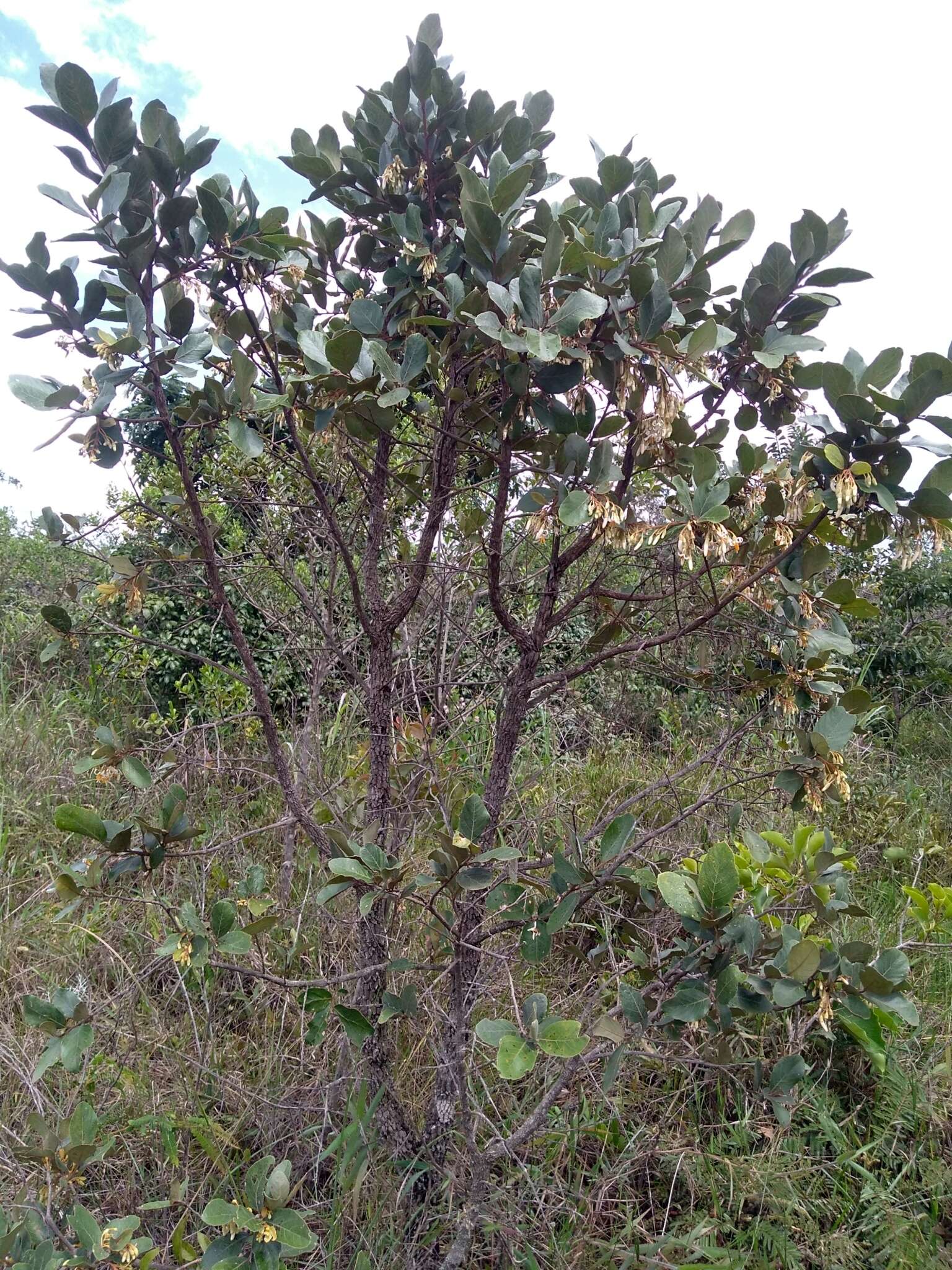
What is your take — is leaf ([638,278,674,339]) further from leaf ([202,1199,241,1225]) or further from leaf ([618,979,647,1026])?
leaf ([202,1199,241,1225])

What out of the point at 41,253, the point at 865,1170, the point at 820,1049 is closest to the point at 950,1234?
the point at 865,1170

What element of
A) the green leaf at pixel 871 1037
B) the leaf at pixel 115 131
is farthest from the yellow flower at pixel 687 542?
the green leaf at pixel 871 1037

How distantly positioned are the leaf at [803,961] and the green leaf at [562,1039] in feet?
1.04

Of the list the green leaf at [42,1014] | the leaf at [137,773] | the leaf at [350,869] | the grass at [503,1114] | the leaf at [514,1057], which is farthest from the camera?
the grass at [503,1114]

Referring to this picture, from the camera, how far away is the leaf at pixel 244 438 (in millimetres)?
1217

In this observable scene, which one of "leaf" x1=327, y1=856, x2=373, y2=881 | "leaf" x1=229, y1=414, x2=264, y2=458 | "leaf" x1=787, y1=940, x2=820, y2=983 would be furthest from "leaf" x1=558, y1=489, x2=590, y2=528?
"leaf" x1=787, y1=940, x2=820, y2=983

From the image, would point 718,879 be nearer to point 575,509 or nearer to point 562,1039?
point 562,1039

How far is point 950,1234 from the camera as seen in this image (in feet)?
5.67

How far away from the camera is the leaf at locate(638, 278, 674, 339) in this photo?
1.14 m

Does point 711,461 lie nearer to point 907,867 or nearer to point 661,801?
point 661,801

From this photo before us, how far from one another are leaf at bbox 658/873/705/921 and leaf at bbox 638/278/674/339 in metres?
0.79

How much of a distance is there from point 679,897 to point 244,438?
0.94 meters

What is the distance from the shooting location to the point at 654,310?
45.4 inches

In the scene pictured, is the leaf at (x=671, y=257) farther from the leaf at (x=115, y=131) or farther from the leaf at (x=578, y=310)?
the leaf at (x=115, y=131)
